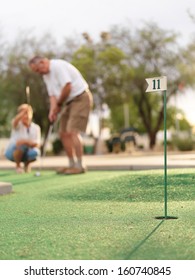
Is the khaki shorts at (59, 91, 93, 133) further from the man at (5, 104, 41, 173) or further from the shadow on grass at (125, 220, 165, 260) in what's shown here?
the shadow on grass at (125, 220, 165, 260)

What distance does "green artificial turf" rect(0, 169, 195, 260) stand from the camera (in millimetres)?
3684

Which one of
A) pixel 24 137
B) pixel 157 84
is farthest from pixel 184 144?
pixel 157 84

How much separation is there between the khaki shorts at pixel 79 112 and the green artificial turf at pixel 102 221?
7.38 ft

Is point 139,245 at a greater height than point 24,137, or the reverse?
point 24,137

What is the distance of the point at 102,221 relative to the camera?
487cm

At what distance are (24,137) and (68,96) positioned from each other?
1.43m

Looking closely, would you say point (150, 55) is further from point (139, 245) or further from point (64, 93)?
point (139, 245)

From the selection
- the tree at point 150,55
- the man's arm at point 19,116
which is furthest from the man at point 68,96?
the tree at point 150,55

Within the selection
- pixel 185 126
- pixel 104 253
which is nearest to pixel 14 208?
pixel 104 253

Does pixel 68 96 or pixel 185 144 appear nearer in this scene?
pixel 68 96

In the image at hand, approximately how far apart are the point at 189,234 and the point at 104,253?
0.80 meters

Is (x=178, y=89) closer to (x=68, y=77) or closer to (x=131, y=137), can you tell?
(x=131, y=137)

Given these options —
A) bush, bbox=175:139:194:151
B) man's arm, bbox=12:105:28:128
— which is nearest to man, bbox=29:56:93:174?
man's arm, bbox=12:105:28:128

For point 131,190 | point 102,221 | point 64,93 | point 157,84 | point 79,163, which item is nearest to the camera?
point 102,221
